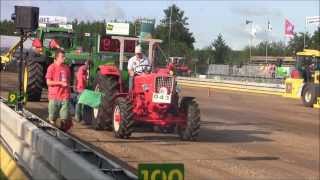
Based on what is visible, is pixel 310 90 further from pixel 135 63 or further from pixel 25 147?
pixel 25 147

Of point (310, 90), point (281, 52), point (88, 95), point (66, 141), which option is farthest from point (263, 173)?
point (281, 52)

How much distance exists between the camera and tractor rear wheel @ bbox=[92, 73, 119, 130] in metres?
14.5

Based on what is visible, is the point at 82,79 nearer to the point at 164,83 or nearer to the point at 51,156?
the point at 164,83

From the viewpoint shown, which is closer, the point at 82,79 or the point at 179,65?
the point at 82,79

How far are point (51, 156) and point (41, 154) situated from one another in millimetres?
582

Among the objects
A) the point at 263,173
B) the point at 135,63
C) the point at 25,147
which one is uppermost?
the point at 135,63

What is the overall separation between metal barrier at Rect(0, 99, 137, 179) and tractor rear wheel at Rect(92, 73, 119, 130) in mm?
4630

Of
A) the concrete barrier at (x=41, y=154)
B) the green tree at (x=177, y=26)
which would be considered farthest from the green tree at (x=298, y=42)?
the concrete barrier at (x=41, y=154)

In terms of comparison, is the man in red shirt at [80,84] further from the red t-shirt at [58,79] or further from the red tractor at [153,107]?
the red t-shirt at [58,79]

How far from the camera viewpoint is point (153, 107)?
45.7 feet

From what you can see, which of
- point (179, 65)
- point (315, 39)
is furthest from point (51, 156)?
point (315, 39)

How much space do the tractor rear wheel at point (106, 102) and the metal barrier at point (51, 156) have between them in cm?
463

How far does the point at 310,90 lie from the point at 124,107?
62.4 feet

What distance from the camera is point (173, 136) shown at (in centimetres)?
1479
